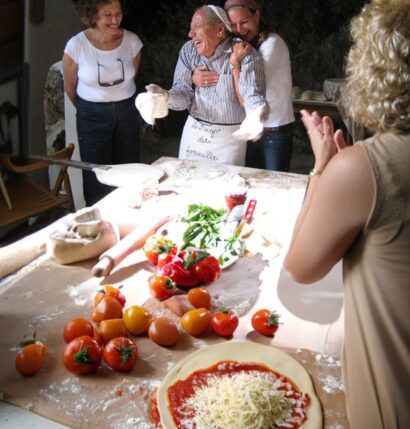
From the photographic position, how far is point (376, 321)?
123 centimetres

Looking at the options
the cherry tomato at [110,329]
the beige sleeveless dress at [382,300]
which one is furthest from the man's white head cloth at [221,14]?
the beige sleeveless dress at [382,300]

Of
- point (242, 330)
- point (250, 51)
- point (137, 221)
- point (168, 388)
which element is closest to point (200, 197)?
point (137, 221)

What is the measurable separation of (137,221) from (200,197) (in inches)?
19.5

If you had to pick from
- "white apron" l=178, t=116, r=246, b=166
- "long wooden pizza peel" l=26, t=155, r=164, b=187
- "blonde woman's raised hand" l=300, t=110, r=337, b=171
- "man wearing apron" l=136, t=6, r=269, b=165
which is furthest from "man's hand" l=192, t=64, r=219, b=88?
"blonde woman's raised hand" l=300, t=110, r=337, b=171

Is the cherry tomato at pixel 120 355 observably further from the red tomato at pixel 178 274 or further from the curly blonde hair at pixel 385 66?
the curly blonde hair at pixel 385 66

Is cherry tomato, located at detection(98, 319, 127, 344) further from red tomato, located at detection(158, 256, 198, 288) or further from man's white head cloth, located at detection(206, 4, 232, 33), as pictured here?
man's white head cloth, located at detection(206, 4, 232, 33)

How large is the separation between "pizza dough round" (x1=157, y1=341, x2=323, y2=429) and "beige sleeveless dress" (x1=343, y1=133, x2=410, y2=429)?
4.6 inches

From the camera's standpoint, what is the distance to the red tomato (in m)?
2.02

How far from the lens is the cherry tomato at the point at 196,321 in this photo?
1.75m

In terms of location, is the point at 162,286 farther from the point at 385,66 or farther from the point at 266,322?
the point at 385,66

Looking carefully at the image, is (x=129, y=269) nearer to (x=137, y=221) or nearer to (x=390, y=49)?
(x=137, y=221)

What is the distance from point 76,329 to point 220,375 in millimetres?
497

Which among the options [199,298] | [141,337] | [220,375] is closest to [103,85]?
[199,298]

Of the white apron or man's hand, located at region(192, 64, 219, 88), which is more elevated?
man's hand, located at region(192, 64, 219, 88)
